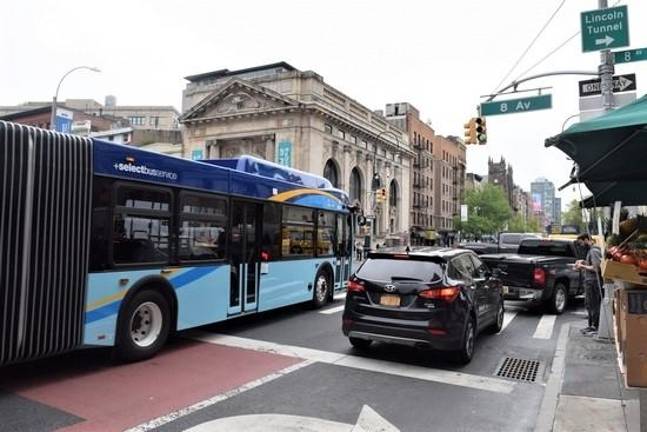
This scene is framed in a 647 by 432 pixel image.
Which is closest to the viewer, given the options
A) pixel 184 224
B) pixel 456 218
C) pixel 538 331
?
pixel 184 224

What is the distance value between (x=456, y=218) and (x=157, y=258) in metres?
88.6

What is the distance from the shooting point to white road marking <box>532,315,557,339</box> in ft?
33.6

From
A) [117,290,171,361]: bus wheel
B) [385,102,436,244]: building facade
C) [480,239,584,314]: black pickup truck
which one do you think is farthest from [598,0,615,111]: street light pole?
[385,102,436,244]: building facade

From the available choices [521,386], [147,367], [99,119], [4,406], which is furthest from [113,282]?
[99,119]

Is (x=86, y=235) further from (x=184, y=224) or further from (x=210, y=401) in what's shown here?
(x=210, y=401)

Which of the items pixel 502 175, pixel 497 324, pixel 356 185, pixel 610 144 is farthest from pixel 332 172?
pixel 502 175

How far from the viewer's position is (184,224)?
8359mm

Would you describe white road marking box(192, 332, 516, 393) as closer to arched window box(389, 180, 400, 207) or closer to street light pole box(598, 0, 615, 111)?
street light pole box(598, 0, 615, 111)

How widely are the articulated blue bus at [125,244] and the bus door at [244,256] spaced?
22mm

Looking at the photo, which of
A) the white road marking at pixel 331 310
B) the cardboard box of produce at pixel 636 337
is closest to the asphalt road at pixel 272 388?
the cardboard box of produce at pixel 636 337

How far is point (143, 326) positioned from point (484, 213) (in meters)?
88.0

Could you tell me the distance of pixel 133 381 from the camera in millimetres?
6559

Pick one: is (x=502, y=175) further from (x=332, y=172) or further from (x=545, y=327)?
(x=545, y=327)

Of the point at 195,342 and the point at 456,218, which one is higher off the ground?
the point at 456,218
